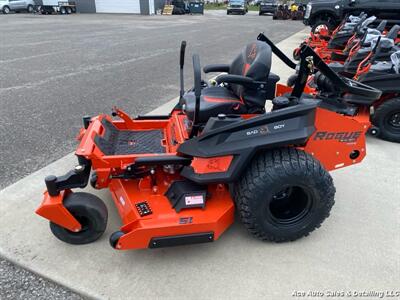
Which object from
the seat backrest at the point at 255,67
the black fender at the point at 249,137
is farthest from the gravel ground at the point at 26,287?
the seat backrest at the point at 255,67

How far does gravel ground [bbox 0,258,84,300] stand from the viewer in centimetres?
220

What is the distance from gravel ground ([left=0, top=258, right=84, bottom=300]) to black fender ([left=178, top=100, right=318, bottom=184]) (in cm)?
112

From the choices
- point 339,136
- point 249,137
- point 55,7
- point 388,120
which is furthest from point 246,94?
point 55,7

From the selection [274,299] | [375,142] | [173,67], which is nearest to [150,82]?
[173,67]

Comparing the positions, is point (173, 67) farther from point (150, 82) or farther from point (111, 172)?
point (111, 172)

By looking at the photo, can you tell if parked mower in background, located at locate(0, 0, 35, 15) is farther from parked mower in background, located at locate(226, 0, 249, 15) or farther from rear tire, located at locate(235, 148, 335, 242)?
rear tire, located at locate(235, 148, 335, 242)

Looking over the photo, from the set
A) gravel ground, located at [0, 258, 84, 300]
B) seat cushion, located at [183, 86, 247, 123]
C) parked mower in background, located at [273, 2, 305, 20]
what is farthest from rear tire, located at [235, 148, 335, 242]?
parked mower in background, located at [273, 2, 305, 20]

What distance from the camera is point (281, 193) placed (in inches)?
107

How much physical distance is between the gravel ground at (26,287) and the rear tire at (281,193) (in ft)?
4.12

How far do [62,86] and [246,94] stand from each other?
499 centimetres

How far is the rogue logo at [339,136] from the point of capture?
270 cm

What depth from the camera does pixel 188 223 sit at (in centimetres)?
238

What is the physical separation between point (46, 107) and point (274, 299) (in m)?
4.76

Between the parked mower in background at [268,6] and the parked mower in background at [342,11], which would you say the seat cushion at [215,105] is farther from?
the parked mower in background at [268,6]
